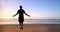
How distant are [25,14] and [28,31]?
488 mm

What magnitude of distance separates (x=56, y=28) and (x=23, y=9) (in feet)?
3.72

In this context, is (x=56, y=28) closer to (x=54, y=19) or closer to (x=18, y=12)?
(x=54, y=19)

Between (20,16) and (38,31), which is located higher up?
(20,16)

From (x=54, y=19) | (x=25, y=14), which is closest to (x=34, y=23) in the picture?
(x=54, y=19)

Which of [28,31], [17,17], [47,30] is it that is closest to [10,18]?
[17,17]

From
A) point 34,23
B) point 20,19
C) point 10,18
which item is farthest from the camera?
point 34,23

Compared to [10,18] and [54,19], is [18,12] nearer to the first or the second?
[10,18]

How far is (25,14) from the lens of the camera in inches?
182

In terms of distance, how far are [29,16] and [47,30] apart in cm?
65

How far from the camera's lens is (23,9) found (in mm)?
4793

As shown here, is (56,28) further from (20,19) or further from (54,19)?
(20,19)

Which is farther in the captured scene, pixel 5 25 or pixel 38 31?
pixel 5 25

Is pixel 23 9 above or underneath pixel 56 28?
above

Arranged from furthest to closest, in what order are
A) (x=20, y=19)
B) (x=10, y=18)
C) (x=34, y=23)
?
(x=34, y=23) → (x=10, y=18) → (x=20, y=19)
